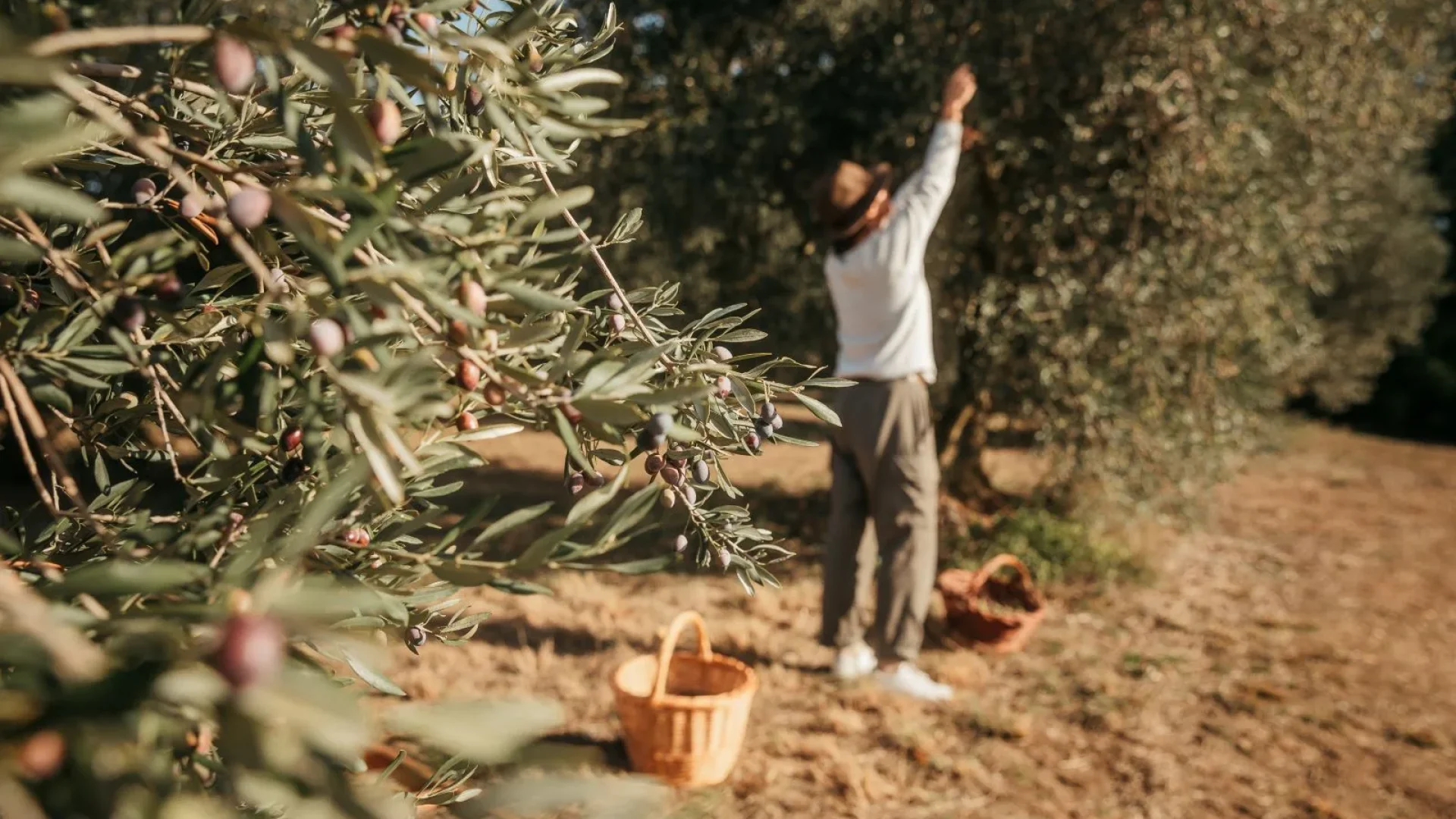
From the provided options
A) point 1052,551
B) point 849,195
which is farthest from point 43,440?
point 1052,551

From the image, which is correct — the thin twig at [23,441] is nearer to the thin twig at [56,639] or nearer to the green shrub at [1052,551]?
the thin twig at [56,639]

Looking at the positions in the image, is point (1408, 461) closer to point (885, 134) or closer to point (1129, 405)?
point (1129, 405)

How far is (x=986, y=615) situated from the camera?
3.98 metres

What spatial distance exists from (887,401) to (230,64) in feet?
10.2

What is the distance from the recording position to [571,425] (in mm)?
756

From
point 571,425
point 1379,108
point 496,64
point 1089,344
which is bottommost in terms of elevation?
point 1089,344

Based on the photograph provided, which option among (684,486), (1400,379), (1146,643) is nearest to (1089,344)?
(1146,643)

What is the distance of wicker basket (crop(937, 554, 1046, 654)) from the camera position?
13.1 feet

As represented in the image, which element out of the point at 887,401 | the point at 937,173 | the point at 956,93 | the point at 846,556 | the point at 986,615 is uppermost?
the point at 956,93

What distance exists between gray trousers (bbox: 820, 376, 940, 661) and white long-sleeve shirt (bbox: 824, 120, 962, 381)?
9 cm

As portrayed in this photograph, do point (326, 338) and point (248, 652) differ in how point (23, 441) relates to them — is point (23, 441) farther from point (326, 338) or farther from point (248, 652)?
point (248, 652)

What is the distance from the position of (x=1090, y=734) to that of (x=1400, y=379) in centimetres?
1141

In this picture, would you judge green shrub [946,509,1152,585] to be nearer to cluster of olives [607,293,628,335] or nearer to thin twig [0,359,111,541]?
cluster of olives [607,293,628,335]

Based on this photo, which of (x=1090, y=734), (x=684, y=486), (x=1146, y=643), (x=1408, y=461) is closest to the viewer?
(x=684, y=486)
